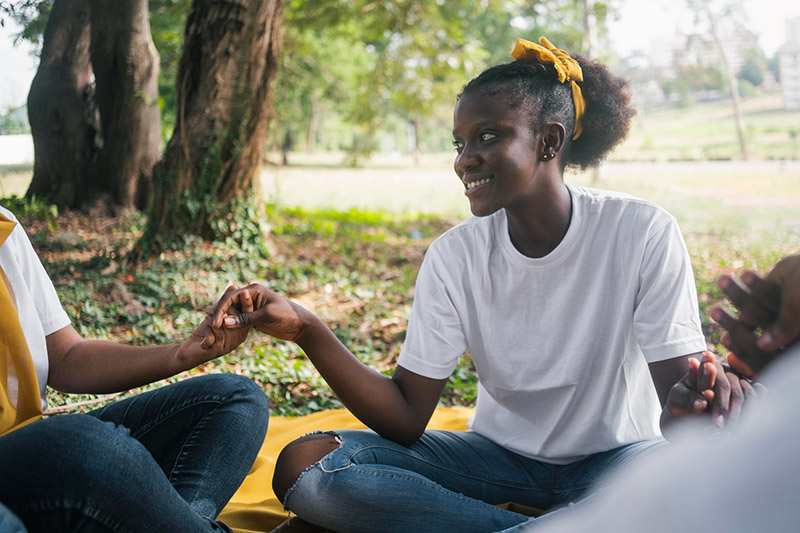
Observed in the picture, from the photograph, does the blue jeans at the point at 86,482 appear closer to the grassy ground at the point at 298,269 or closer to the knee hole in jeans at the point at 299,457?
the knee hole in jeans at the point at 299,457

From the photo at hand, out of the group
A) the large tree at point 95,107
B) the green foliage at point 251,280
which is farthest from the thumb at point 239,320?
the large tree at point 95,107

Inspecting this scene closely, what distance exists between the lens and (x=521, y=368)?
6.93 ft

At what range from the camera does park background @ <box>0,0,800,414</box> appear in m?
3.89

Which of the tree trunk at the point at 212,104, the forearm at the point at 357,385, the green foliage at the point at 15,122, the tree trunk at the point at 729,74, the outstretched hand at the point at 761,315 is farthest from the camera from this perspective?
the tree trunk at the point at 729,74

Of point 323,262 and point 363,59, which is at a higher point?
point 363,59

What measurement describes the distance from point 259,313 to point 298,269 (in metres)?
3.66

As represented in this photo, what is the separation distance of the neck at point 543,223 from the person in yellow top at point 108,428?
0.86 m

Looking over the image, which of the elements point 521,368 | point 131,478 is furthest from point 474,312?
point 131,478

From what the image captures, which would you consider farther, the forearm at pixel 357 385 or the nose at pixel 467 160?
the nose at pixel 467 160

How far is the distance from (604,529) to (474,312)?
5.11 ft

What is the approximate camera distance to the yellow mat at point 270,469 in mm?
2355

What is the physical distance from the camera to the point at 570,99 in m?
2.29

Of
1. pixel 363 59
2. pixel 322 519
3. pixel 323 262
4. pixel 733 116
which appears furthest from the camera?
pixel 363 59

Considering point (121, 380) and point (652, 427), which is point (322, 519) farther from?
point (652, 427)
